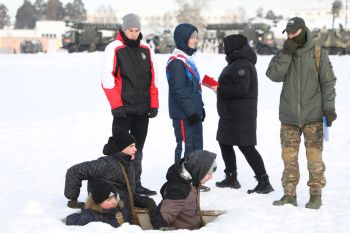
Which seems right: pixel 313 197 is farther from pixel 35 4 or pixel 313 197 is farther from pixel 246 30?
pixel 35 4

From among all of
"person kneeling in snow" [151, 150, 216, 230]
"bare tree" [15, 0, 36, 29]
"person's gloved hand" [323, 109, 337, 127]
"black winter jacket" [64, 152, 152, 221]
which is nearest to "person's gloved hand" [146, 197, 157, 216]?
"black winter jacket" [64, 152, 152, 221]

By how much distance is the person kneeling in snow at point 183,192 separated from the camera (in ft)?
16.6

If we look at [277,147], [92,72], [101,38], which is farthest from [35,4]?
[277,147]

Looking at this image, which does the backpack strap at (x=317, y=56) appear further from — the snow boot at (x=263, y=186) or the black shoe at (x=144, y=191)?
the black shoe at (x=144, y=191)

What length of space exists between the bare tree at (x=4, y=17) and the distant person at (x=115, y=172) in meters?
120

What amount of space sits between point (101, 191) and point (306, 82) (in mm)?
2047

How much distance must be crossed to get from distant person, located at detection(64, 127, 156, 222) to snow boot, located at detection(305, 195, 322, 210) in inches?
55.6

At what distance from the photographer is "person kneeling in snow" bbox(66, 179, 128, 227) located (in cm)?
509

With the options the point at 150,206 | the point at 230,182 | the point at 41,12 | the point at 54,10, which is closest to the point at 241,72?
the point at 230,182

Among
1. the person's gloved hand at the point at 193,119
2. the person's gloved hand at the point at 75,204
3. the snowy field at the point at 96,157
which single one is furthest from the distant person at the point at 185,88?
the person's gloved hand at the point at 75,204

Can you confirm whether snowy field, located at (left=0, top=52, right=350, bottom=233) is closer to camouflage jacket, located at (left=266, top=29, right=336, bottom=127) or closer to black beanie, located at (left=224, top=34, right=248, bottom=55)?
camouflage jacket, located at (left=266, top=29, right=336, bottom=127)

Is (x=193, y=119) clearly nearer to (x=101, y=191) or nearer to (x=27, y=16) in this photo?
(x=101, y=191)

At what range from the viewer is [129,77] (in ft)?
20.5

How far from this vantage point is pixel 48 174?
7488 millimetres
